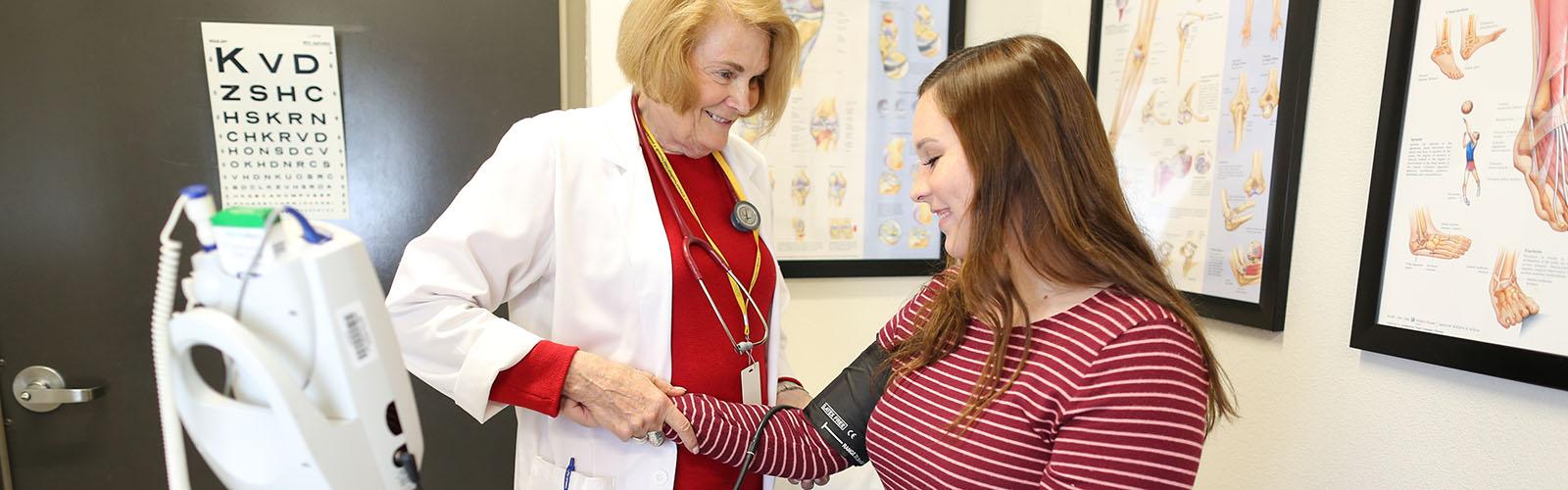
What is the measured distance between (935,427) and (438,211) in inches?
44.1

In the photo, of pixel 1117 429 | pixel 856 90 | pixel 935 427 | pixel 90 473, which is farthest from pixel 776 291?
pixel 90 473

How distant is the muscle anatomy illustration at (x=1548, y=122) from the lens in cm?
100

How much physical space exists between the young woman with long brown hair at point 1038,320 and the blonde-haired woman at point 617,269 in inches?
12.2

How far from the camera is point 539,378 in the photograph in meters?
1.05

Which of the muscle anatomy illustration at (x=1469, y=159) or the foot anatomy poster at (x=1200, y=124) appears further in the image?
the foot anatomy poster at (x=1200, y=124)

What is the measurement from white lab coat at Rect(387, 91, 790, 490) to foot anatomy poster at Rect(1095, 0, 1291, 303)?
2.65 feet

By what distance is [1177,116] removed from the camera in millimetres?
1611

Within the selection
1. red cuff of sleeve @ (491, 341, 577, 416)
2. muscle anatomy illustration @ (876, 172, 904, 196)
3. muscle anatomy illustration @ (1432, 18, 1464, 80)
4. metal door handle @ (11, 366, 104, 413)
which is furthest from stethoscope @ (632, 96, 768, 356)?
metal door handle @ (11, 366, 104, 413)

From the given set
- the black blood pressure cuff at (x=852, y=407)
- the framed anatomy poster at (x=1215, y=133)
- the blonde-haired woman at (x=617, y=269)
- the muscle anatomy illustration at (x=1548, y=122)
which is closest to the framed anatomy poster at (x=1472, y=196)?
the muscle anatomy illustration at (x=1548, y=122)

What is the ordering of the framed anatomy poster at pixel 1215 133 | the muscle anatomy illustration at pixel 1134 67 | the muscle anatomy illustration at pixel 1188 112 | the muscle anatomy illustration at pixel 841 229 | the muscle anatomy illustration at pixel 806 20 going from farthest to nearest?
1. the muscle anatomy illustration at pixel 841 229
2. the muscle anatomy illustration at pixel 806 20
3. the muscle anatomy illustration at pixel 1134 67
4. the muscle anatomy illustration at pixel 1188 112
5. the framed anatomy poster at pixel 1215 133

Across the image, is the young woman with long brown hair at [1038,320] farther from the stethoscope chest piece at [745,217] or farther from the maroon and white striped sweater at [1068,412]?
the stethoscope chest piece at [745,217]

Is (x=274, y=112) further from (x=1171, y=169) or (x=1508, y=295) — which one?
(x=1508, y=295)

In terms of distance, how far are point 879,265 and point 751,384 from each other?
0.84 m

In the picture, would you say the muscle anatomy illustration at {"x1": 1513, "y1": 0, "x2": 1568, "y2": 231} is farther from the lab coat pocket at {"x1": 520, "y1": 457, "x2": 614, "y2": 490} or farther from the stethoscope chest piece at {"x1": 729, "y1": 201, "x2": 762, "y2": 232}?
the lab coat pocket at {"x1": 520, "y1": 457, "x2": 614, "y2": 490}
